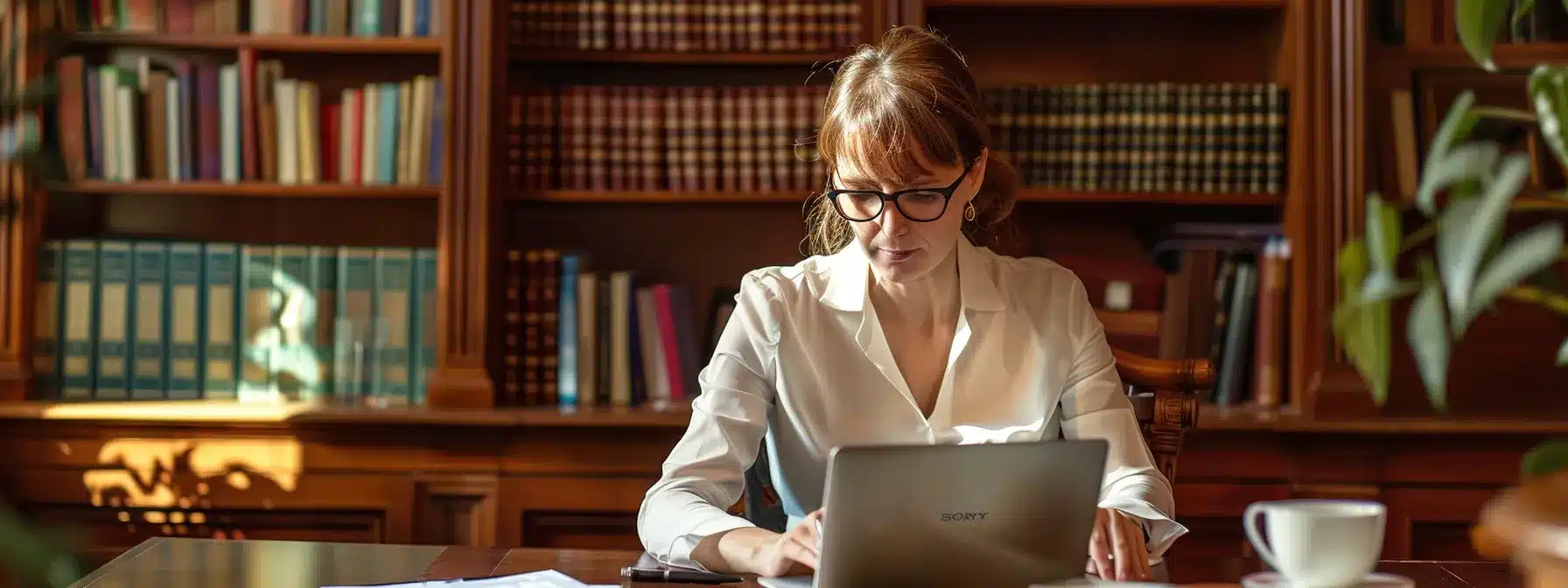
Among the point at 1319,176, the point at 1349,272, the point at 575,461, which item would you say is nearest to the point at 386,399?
the point at 575,461

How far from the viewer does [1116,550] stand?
1.30 m

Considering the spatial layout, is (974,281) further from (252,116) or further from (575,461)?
(252,116)

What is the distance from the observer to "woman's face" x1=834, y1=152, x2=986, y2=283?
1586 mm

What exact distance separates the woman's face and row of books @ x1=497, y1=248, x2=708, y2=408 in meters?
1.14

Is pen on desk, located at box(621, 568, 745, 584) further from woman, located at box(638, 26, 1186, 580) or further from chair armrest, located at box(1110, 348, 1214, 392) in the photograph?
chair armrest, located at box(1110, 348, 1214, 392)

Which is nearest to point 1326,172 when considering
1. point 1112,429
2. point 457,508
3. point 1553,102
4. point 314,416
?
point 1112,429

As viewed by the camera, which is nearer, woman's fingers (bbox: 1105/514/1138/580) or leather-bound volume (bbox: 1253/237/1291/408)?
woman's fingers (bbox: 1105/514/1138/580)

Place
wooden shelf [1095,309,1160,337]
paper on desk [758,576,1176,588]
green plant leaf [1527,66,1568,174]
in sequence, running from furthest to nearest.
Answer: wooden shelf [1095,309,1160,337] → paper on desk [758,576,1176,588] → green plant leaf [1527,66,1568,174]

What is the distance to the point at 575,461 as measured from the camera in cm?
255

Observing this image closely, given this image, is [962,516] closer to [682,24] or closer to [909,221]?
[909,221]

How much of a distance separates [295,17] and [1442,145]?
95.7 inches

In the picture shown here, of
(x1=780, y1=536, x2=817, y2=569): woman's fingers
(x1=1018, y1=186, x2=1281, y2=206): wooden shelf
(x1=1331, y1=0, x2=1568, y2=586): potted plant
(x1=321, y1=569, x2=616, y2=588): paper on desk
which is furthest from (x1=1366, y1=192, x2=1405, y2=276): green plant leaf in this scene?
(x1=1018, y1=186, x2=1281, y2=206): wooden shelf

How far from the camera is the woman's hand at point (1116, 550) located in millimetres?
1294

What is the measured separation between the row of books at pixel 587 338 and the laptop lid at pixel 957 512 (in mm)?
1648
